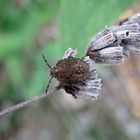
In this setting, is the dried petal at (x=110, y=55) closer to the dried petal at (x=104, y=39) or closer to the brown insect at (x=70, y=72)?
the dried petal at (x=104, y=39)

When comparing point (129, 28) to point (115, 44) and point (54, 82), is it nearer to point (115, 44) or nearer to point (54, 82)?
point (115, 44)

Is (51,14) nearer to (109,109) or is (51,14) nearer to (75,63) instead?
(109,109)

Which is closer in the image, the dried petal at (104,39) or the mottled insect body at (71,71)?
the mottled insect body at (71,71)

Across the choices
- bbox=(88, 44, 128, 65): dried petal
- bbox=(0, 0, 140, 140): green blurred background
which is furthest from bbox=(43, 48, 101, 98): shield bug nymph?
bbox=(0, 0, 140, 140): green blurred background

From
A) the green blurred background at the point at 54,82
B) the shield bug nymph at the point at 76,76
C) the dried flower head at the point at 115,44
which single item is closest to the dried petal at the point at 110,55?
the dried flower head at the point at 115,44

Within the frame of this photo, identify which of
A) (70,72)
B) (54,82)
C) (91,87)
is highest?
(70,72)

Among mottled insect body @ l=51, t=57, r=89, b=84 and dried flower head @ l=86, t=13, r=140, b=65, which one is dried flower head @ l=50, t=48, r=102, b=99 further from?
dried flower head @ l=86, t=13, r=140, b=65

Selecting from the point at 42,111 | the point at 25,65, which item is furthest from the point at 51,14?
the point at 42,111

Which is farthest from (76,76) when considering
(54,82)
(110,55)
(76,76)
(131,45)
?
(54,82)
